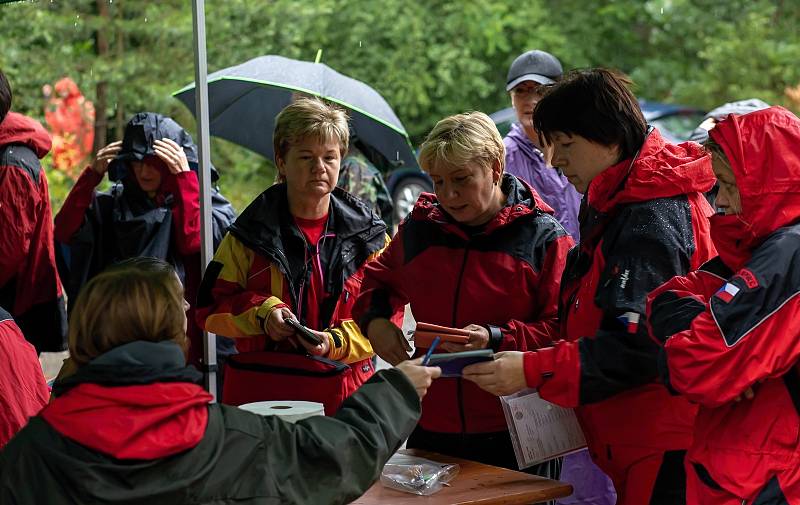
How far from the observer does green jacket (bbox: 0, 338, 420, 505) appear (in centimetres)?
224

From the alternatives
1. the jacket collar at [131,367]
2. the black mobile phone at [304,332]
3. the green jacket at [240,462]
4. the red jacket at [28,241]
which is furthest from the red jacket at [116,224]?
the jacket collar at [131,367]

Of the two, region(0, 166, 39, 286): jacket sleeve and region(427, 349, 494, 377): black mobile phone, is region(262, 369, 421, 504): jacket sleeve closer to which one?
region(427, 349, 494, 377): black mobile phone

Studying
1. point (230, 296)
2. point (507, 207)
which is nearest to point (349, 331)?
point (230, 296)

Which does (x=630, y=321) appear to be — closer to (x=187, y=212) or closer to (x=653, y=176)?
(x=653, y=176)

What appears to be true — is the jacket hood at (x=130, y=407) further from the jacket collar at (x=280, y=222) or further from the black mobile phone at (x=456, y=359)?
the jacket collar at (x=280, y=222)

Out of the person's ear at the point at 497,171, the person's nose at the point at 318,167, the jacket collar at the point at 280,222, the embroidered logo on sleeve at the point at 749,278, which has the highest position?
the person's ear at the point at 497,171

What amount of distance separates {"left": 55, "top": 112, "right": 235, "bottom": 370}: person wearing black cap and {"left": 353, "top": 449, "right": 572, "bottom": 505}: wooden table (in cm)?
204

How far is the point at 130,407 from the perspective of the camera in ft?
7.35

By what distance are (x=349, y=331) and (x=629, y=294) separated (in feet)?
4.29

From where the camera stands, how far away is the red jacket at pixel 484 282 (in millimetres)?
3379

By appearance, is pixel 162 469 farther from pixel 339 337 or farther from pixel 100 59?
pixel 100 59

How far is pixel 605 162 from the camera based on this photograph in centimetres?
303

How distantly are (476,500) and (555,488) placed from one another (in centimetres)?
24

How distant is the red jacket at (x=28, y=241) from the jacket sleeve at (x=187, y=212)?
1.89 ft
